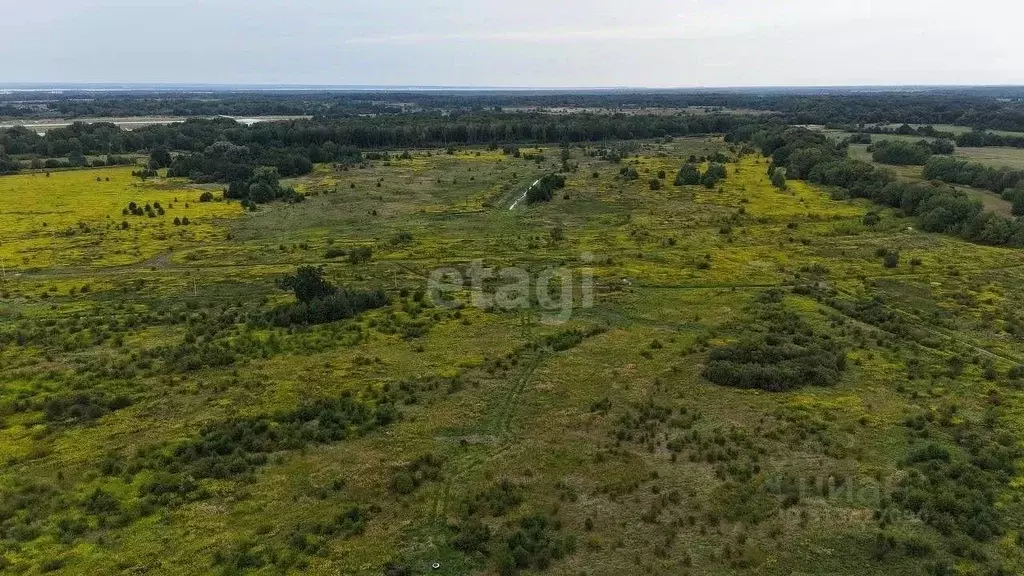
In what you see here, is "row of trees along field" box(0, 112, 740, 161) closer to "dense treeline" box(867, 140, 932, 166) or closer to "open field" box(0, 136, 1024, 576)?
"dense treeline" box(867, 140, 932, 166)

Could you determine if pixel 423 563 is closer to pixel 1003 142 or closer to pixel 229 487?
pixel 229 487

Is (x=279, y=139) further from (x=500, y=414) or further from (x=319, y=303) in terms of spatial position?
(x=500, y=414)

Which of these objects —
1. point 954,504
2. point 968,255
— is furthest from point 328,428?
point 968,255

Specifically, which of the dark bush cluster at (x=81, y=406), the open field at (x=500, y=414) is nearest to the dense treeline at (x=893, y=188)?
the open field at (x=500, y=414)

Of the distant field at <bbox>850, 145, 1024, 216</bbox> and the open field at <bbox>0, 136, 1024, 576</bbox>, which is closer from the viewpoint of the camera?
the open field at <bbox>0, 136, 1024, 576</bbox>

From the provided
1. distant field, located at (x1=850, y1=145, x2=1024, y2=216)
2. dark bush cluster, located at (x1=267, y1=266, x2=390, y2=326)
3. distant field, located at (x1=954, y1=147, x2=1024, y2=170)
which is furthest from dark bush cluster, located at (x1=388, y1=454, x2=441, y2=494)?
distant field, located at (x1=954, y1=147, x2=1024, y2=170)

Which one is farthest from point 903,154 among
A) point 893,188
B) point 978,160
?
point 893,188

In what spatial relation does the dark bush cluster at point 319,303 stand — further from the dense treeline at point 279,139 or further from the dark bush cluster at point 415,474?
the dense treeline at point 279,139
